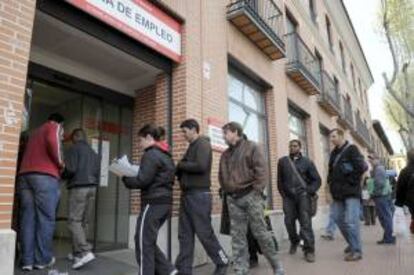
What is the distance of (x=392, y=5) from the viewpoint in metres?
15.1

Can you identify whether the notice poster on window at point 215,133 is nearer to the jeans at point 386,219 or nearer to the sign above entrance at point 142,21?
the sign above entrance at point 142,21

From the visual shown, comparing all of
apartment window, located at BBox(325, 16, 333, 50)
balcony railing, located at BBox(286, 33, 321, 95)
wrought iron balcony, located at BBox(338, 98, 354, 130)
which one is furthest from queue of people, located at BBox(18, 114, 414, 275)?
apartment window, located at BBox(325, 16, 333, 50)

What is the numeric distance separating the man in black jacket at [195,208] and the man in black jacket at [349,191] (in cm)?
221

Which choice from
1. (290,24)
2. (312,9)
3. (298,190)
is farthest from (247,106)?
(312,9)

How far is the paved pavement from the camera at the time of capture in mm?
5219

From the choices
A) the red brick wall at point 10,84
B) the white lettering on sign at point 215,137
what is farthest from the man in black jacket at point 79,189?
the white lettering on sign at point 215,137

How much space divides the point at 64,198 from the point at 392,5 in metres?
13.7

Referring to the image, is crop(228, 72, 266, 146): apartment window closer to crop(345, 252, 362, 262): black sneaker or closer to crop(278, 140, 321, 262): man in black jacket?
crop(278, 140, 321, 262): man in black jacket

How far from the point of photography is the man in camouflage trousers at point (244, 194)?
185 inches

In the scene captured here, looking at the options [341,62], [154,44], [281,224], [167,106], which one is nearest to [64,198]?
[167,106]

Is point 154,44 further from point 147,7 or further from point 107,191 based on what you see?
point 107,191

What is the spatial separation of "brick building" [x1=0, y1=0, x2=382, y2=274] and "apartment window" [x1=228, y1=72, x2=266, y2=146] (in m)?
0.02

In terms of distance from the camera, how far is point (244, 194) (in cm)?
481

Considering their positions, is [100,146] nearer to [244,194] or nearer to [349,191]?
[244,194]
